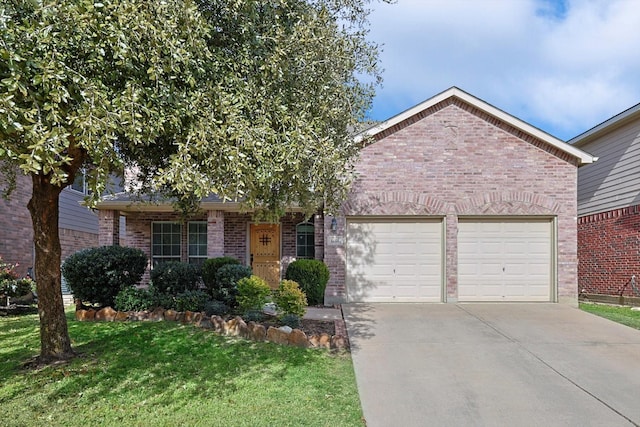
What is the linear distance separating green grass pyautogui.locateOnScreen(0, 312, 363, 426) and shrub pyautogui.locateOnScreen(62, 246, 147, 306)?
2.09 meters

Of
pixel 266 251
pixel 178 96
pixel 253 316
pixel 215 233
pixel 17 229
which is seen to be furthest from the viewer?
pixel 17 229

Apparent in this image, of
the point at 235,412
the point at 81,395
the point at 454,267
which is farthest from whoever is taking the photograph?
the point at 454,267

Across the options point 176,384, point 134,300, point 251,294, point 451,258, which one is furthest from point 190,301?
point 451,258

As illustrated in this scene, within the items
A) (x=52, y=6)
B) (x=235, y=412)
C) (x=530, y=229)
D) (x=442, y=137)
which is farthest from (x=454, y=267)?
(x=52, y=6)

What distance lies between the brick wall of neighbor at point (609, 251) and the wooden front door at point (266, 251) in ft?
31.0

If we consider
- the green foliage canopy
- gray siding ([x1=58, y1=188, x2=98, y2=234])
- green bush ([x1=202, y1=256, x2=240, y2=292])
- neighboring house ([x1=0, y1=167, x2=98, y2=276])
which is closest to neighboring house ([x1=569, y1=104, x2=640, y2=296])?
the green foliage canopy

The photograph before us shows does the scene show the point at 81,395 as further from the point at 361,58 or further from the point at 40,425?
the point at 361,58

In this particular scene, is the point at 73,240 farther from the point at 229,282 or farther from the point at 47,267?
the point at 47,267

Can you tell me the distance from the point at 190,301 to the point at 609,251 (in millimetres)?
11490

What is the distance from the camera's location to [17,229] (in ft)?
45.4

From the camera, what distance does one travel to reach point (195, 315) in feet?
27.4

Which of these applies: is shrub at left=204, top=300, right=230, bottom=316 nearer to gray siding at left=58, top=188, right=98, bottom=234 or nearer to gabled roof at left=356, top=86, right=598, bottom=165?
gabled roof at left=356, top=86, right=598, bottom=165

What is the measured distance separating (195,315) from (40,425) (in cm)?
410

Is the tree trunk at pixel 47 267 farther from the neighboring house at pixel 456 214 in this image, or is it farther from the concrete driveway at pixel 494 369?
the neighboring house at pixel 456 214
